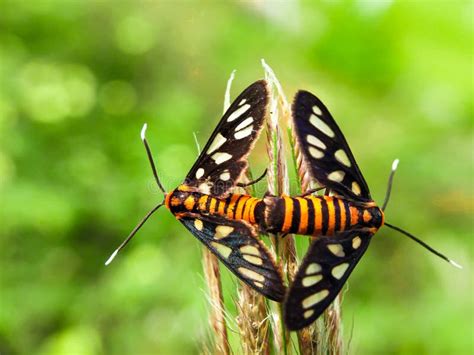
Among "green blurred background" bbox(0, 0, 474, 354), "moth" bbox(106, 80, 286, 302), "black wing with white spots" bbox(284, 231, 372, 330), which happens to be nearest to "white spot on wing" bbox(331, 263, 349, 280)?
"black wing with white spots" bbox(284, 231, 372, 330)

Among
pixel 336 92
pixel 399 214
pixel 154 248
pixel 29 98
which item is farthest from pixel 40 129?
pixel 399 214

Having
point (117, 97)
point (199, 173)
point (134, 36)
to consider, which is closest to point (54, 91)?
point (117, 97)

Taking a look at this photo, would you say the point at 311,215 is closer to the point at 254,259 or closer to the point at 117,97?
the point at 254,259

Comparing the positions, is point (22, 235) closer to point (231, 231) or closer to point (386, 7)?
point (231, 231)

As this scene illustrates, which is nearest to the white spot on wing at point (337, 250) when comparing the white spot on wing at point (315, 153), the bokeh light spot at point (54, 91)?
the white spot on wing at point (315, 153)

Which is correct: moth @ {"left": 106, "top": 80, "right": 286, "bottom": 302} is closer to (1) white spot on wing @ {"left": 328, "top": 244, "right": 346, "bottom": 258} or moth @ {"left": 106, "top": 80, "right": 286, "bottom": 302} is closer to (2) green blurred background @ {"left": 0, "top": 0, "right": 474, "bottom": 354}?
(1) white spot on wing @ {"left": 328, "top": 244, "right": 346, "bottom": 258}

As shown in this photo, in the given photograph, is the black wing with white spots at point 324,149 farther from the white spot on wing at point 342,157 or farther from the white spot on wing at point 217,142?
the white spot on wing at point 217,142

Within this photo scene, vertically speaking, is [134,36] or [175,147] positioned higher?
[134,36]
